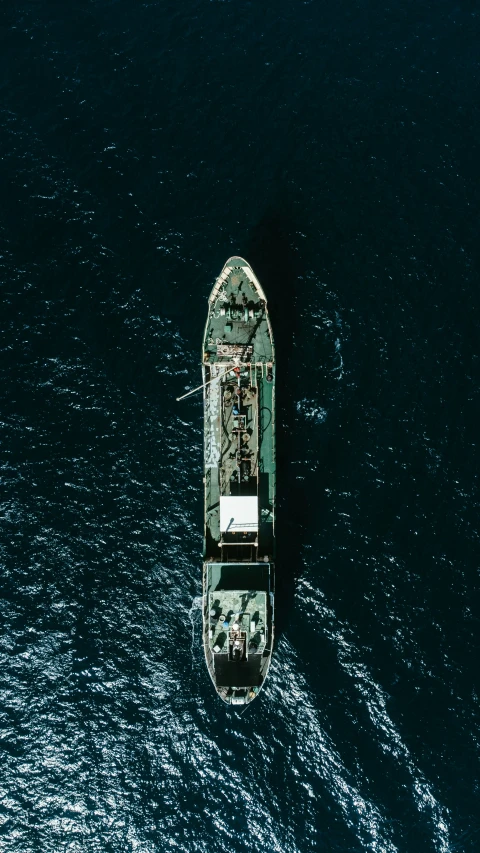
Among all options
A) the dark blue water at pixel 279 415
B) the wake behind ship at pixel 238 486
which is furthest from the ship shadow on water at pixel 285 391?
the wake behind ship at pixel 238 486

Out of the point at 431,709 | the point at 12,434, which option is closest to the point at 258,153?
the point at 12,434

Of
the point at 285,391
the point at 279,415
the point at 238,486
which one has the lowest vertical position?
the point at 238,486

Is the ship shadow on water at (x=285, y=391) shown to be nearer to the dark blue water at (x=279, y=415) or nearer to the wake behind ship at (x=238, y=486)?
the dark blue water at (x=279, y=415)

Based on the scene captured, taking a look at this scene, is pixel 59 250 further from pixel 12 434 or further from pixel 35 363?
pixel 12 434

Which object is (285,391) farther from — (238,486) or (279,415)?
(238,486)

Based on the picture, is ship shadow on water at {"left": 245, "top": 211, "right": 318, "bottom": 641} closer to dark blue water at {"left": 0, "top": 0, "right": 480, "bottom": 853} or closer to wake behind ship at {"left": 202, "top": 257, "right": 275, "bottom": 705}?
dark blue water at {"left": 0, "top": 0, "right": 480, "bottom": 853}

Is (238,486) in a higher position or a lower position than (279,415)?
lower

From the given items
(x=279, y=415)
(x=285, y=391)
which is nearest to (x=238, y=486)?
(x=279, y=415)
